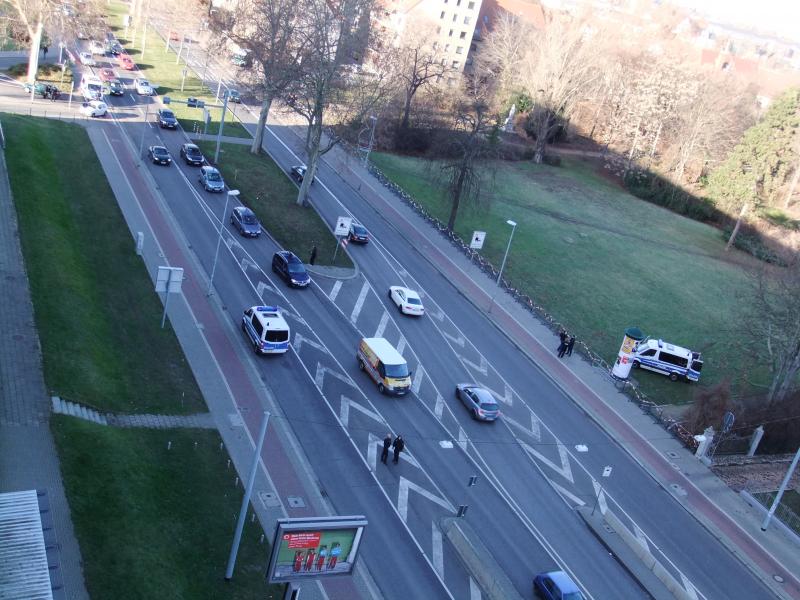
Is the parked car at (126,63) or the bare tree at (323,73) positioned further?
the parked car at (126,63)

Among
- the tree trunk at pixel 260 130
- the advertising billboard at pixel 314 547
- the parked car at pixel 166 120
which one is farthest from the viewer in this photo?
the parked car at pixel 166 120

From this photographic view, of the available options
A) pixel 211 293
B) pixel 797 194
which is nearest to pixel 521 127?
pixel 797 194

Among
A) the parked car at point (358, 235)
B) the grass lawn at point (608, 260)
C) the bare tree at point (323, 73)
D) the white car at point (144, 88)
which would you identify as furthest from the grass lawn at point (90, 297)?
the grass lawn at point (608, 260)

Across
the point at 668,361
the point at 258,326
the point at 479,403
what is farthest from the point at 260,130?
the point at 668,361

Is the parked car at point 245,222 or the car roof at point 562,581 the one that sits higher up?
the parked car at point 245,222

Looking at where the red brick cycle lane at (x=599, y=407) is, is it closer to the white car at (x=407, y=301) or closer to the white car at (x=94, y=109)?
the white car at (x=407, y=301)

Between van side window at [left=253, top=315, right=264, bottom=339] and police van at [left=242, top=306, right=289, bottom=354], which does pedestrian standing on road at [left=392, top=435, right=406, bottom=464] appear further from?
van side window at [left=253, top=315, right=264, bottom=339]

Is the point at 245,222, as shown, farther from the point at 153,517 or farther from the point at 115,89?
the point at 115,89
